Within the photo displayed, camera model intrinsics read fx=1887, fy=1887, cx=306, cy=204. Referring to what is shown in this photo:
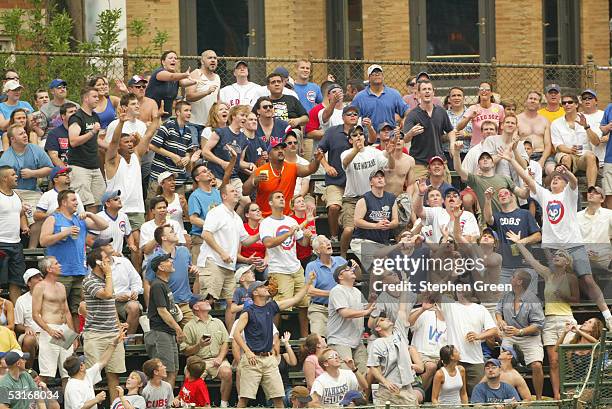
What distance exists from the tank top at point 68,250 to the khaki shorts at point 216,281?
1.51 metres

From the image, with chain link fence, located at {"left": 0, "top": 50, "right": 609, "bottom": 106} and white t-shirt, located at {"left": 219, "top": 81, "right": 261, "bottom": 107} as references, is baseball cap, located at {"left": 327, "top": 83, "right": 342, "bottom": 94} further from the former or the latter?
chain link fence, located at {"left": 0, "top": 50, "right": 609, "bottom": 106}

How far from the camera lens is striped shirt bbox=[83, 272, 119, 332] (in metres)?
21.9

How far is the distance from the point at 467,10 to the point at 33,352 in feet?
43.8

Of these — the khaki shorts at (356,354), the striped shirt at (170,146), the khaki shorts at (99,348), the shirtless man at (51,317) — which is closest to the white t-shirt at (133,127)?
the striped shirt at (170,146)

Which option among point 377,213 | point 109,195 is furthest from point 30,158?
point 377,213

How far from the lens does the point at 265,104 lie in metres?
25.0

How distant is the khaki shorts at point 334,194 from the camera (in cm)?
2477

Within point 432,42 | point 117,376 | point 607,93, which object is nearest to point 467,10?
point 432,42

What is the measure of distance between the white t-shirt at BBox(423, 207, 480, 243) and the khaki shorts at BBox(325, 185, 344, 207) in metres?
1.38

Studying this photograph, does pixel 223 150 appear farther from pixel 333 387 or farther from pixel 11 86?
pixel 333 387

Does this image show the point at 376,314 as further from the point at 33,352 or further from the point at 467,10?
the point at 467,10

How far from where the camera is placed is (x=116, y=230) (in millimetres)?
23172

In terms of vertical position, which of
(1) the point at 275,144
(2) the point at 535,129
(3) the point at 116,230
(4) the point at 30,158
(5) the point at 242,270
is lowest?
(5) the point at 242,270

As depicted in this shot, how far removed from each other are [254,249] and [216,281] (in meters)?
0.79
